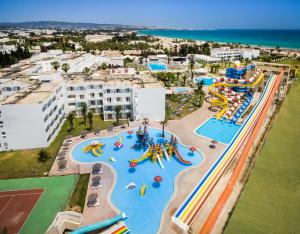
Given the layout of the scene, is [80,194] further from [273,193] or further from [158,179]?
[273,193]

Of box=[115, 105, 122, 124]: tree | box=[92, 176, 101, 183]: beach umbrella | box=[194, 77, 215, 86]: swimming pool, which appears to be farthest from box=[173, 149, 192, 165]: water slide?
box=[194, 77, 215, 86]: swimming pool

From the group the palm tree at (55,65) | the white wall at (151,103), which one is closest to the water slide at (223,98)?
the white wall at (151,103)

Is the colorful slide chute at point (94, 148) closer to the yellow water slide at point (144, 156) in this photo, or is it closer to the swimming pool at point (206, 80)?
the yellow water slide at point (144, 156)

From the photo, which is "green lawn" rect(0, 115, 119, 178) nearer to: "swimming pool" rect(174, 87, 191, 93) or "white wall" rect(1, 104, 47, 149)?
"white wall" rect(1, 104, 47, 149)

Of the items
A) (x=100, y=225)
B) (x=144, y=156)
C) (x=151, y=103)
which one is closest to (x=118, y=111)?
(x=151, y=103)

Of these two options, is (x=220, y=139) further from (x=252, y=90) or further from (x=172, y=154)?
(x=252, y=90)

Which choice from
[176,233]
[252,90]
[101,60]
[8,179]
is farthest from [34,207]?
[101,60]
